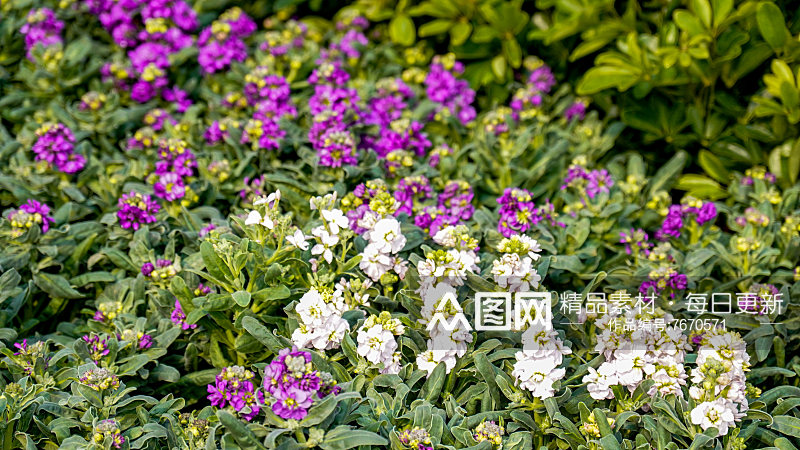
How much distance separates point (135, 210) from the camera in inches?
121

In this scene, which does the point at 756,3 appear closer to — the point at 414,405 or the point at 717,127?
the point at 717,127

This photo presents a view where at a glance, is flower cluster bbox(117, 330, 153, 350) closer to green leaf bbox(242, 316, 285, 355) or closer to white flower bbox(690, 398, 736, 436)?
green leaf bbox(242, 316, 285, 355)

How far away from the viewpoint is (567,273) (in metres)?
3.12

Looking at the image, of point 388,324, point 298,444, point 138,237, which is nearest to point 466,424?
point 388,324

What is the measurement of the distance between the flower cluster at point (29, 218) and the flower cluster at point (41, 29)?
130 cm

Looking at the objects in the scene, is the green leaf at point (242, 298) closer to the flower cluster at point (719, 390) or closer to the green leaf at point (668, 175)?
the flower cluster at point (719, 390)

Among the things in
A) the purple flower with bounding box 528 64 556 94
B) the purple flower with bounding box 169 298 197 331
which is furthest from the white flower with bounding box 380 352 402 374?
the purple flower with bounding box 528 64 556 94

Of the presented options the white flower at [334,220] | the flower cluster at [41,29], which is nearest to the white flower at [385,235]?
the white flower at [334,220]

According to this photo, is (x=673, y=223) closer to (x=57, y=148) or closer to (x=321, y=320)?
(x=321, y=320)

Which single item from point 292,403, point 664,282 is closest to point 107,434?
point 292,403

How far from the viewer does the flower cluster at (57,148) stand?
3.36 m

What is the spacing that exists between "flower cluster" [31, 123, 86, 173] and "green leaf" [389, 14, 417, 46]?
1706 millimetres

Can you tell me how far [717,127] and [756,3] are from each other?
59 centimetres

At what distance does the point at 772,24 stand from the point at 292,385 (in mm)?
2514
